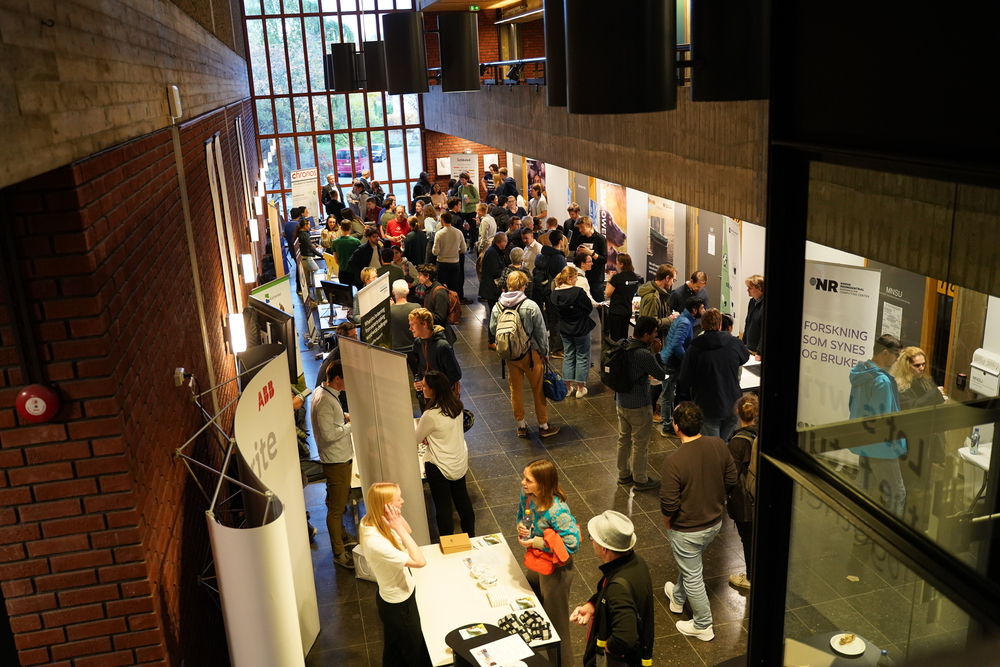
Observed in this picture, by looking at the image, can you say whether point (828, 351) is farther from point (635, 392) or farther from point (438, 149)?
point (438, 149)

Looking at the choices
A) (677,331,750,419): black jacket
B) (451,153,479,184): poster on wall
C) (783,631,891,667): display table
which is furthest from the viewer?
(451,153,479,184): poster on wall

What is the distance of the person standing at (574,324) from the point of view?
9.13 meters

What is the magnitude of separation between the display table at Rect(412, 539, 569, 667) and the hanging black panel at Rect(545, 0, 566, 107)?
3.11 meters

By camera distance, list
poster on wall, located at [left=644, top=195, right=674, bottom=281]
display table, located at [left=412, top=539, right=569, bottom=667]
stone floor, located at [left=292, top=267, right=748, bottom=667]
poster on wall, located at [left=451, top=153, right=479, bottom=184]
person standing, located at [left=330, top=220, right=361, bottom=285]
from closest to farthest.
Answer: display table, located at [left=412, top=539, right=569, bottom=667] < stone floor, located at [left=292, top=267, right=748, bottom=667] < poster on wall, located at [left=644, top=195, right=674, bottom=281] < person standing, located at [left=330, top=220, right=361, bottom=285] < poster on wall, located at [left=451, top=153, right=479, bottom=184]

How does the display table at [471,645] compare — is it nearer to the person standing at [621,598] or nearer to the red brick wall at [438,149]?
the person standing at [621,598]

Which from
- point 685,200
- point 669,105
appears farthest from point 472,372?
point 669,105

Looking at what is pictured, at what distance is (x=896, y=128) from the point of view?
2.20m

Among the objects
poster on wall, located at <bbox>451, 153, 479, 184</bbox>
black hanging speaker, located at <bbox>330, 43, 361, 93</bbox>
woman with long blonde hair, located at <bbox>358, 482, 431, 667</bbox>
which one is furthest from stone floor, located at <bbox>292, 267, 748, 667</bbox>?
poster on wall, located at <bbox>451, 153, 479, 184</bbox>

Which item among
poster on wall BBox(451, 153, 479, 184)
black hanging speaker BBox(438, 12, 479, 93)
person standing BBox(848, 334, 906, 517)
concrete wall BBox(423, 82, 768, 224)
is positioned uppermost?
black hanging speaker BBox(438, 12, 479, 93)

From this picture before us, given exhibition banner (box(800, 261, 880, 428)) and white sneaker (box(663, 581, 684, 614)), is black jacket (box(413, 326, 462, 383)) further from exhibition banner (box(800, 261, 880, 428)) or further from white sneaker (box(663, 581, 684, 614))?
exhibition banner (box(800, 261, 880, 428))

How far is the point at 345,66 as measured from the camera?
1606 cm

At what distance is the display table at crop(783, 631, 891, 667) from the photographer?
259cm

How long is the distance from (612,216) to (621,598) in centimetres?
1141

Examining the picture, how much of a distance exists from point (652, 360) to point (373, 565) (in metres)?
3.30
